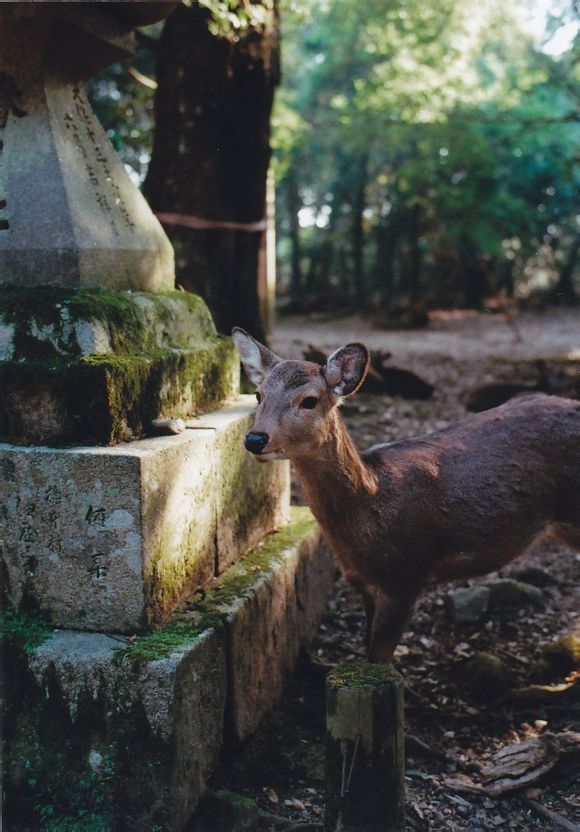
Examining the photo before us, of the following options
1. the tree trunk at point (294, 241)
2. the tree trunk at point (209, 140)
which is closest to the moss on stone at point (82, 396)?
the tree trunk at point (209, 140)

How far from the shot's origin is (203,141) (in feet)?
23.6

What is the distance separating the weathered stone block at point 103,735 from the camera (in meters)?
3.15

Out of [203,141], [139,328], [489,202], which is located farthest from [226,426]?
[489,202]

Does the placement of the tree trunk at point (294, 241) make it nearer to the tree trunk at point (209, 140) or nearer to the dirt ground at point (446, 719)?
the tree trunk at point (209, 140)

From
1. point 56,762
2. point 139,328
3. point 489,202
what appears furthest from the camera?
point 489,202

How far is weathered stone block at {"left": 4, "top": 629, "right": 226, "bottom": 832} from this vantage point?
3.15m

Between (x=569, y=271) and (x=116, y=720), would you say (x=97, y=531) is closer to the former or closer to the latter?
(x=116, y=720)

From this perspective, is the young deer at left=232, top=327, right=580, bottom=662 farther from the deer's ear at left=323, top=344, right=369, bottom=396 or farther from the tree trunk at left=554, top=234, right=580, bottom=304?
the tree trunk at left=554, top=234, right=580, bottom=304

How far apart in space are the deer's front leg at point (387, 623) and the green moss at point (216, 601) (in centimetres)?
58

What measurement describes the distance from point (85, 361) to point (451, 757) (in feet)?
7.81

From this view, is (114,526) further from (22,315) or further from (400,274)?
(400,274)

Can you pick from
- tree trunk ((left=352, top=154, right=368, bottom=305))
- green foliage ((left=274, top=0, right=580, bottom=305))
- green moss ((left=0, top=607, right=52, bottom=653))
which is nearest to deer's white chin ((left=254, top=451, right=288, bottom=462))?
green moss ((left=0, top=607, right=52, bottom=653))

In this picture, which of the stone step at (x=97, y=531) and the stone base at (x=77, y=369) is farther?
the stone base at (x=77, y=369)

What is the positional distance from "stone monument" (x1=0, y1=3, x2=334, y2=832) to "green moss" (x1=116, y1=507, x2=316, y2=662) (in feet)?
0.03
